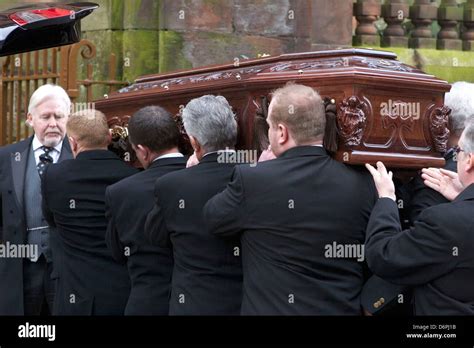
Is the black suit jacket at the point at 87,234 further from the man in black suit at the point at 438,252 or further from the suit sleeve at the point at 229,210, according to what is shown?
the man in black suit at the point at 438,252

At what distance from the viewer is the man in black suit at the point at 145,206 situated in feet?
19.6

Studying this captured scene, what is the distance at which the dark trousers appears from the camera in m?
6.89

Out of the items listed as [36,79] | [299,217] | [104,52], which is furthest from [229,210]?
[104,52]

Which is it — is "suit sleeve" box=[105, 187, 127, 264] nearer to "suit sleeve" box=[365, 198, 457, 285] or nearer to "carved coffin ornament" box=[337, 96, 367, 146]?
"carved coffin ornament" box=[337, 96, 367, 146]

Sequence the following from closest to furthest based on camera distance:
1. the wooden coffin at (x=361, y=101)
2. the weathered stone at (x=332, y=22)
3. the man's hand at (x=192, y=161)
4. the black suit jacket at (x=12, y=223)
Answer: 1. the wooden coffin at (x=361, y=101)
2. the man's hand at (x=192, y=161)
3. the black suit jacket at (x=12, y=223)
4. the weathered stone at (x=332, y=22)

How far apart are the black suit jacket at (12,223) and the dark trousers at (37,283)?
0.04m

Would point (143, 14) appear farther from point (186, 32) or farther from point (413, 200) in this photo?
point (413, 200)

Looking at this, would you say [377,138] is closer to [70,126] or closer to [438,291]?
[438,291]

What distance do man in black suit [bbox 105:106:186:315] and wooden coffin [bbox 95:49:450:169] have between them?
33 centimetres

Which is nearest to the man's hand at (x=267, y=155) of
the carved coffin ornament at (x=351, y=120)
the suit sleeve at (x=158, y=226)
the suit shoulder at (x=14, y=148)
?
the carved coffin ornament at (x=351, y=120)

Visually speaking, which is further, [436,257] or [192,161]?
[192,161]

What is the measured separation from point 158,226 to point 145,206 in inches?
12.5

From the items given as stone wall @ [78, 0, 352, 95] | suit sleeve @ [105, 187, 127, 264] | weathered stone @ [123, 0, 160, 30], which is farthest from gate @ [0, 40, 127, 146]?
suit sleeve @ [105, 187, 127, 264]

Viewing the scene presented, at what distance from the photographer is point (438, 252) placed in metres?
4.77
